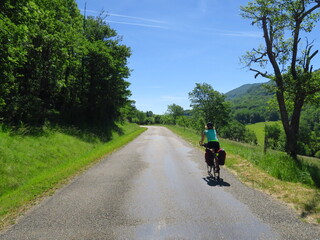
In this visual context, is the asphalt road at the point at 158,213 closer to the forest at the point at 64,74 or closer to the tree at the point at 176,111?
the forest at the point at 64,74

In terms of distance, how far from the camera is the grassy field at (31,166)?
6199 millimetres

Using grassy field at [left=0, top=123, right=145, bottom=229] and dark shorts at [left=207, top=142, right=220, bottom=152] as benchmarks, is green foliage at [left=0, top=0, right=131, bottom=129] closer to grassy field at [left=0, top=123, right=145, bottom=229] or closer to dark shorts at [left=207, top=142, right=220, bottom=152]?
grassy field at [left=0, top=123, right=145, bottom=229]

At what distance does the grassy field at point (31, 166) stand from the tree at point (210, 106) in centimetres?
4674

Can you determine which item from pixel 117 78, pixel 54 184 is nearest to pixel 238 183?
pixel 54 184

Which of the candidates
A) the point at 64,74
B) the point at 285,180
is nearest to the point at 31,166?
the point at 285,180

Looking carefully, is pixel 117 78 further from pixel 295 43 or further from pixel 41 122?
pixel 295 43

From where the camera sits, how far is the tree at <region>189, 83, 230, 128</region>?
5800 centimetres

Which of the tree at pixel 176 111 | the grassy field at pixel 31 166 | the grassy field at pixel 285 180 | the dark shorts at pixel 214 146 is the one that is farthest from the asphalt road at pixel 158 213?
the tree at pixel 176 111

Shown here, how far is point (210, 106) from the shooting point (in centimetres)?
5856

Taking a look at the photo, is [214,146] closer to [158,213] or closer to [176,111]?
[158,213]

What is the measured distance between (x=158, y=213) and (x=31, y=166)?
741 cm

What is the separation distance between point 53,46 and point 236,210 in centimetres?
1722

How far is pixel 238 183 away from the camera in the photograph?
7.94 m

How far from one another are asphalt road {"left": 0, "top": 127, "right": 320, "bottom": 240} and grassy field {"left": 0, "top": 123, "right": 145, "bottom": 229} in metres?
0.60
